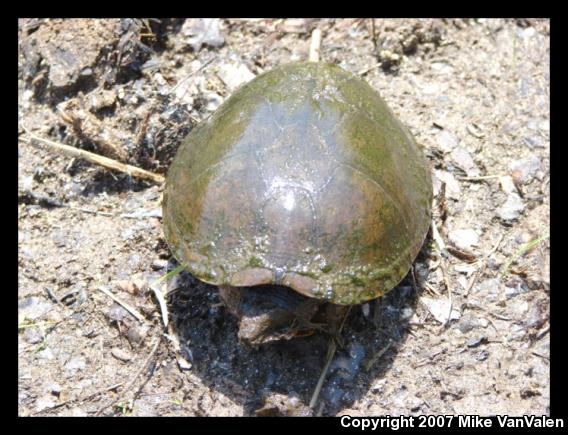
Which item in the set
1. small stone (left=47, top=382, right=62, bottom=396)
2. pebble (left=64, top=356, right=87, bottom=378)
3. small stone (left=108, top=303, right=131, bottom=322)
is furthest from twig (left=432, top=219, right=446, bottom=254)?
small stone (left=47, top=382, right=62, bottom=396)

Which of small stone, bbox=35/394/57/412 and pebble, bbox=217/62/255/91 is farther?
pebble, bbox=217/62/255/91

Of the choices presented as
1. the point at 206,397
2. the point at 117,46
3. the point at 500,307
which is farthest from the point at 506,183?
the point at 117,46

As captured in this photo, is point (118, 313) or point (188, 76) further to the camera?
point (188, 76)

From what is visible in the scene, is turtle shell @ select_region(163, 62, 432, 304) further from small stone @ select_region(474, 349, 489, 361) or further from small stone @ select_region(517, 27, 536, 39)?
small stone @ select_region(517, 27, 536, 39)

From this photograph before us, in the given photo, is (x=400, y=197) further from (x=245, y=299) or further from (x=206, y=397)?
(x=206, y=397)

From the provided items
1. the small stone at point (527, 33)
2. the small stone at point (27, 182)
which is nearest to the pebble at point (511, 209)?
the small stone at point (527, 33)

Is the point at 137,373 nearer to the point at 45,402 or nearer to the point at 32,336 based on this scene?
the point at 45,402

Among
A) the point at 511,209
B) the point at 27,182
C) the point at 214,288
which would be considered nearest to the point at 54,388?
the point at 214,288
